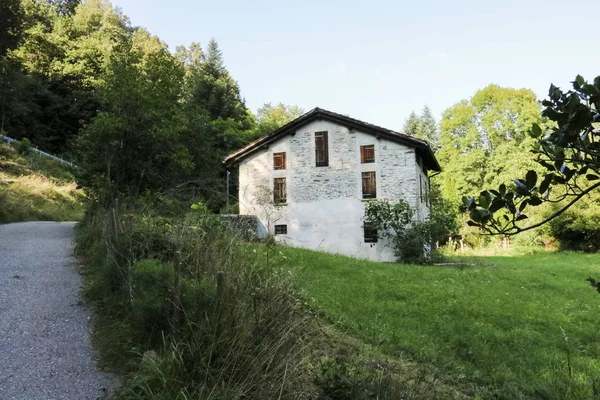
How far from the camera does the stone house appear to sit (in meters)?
19.4

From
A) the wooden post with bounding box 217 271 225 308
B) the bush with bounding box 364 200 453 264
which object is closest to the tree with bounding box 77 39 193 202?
the wooden post with bounding box 217 271 225 308

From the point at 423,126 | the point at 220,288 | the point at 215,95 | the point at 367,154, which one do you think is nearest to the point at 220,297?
the point at 220,288

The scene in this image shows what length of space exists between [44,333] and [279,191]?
16.4m

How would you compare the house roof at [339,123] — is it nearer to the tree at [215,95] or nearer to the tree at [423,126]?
the tree at [215,95]

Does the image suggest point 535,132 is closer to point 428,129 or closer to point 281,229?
point 281,229

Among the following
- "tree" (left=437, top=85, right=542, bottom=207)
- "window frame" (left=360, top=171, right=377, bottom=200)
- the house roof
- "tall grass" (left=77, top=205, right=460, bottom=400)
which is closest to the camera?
"tall grass" (left=77, top=205, right=460, bottom=400)

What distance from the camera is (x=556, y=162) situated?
1.86m

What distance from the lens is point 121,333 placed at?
15.6 feet

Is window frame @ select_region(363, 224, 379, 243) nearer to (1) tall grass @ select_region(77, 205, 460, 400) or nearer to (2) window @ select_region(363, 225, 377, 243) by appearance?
(2) window @ select_region(363, 225, 377, 243)

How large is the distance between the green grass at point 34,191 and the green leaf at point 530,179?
17.2m

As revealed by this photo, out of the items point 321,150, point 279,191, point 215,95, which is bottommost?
point 279,191

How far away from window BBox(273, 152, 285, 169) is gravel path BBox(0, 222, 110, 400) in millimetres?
12845

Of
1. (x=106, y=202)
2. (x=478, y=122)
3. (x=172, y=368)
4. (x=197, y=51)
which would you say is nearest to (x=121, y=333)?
(x=172, y=368)

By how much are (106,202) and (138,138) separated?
2.20 m
